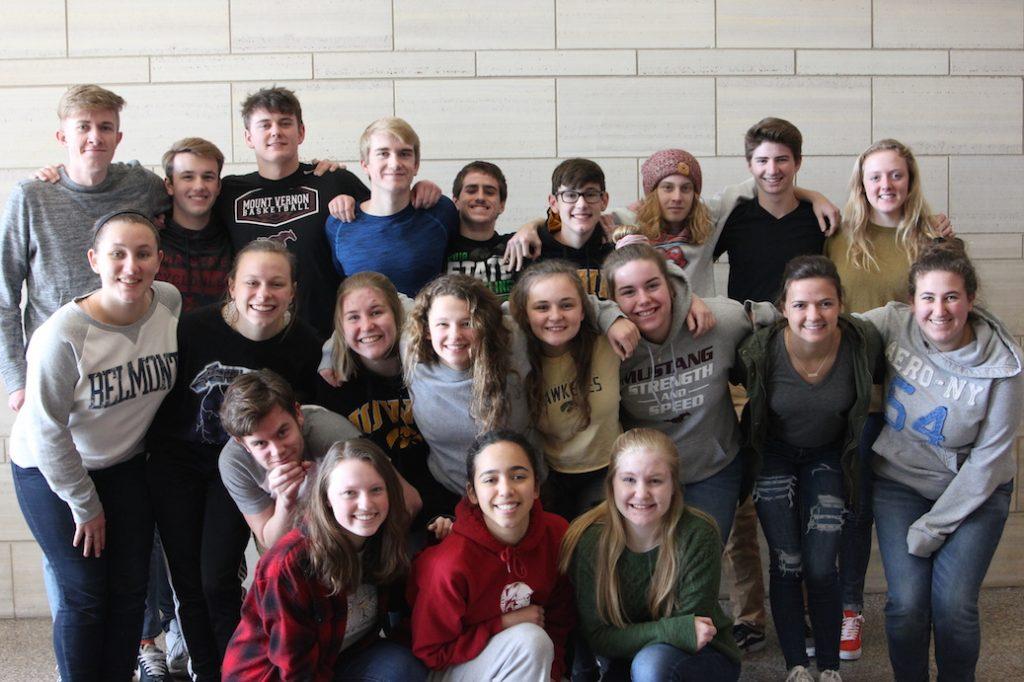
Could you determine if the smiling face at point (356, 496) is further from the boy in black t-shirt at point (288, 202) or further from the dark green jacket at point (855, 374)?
the dark green jacket at point (855, 374)

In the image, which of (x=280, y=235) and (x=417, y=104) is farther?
(x=417, y=104)

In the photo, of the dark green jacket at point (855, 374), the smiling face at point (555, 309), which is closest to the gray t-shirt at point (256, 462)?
the smiling face at point (555, 309)

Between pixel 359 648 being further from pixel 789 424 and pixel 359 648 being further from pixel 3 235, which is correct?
pixel 3 235

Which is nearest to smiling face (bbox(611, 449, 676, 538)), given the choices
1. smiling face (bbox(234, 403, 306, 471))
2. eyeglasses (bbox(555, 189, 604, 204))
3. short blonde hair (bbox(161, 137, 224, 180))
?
smiling face (bbox(234, 403, 306, 471))

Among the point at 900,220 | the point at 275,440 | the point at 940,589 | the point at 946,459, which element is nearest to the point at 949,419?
the point at 946,459

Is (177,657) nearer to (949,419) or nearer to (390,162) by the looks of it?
(390,162)

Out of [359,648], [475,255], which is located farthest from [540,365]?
[359,648]

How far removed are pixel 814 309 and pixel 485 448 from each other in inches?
38.9

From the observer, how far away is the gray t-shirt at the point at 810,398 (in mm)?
2631

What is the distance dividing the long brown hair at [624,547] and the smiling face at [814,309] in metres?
0.53

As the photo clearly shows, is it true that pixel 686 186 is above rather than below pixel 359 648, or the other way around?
above

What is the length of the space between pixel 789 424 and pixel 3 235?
96.4 inches

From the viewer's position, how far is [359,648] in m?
2.40

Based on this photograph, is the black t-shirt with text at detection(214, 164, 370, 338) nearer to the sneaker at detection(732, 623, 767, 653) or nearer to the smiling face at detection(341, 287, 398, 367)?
the smiling face at detection(341, 287, 398, 367)
